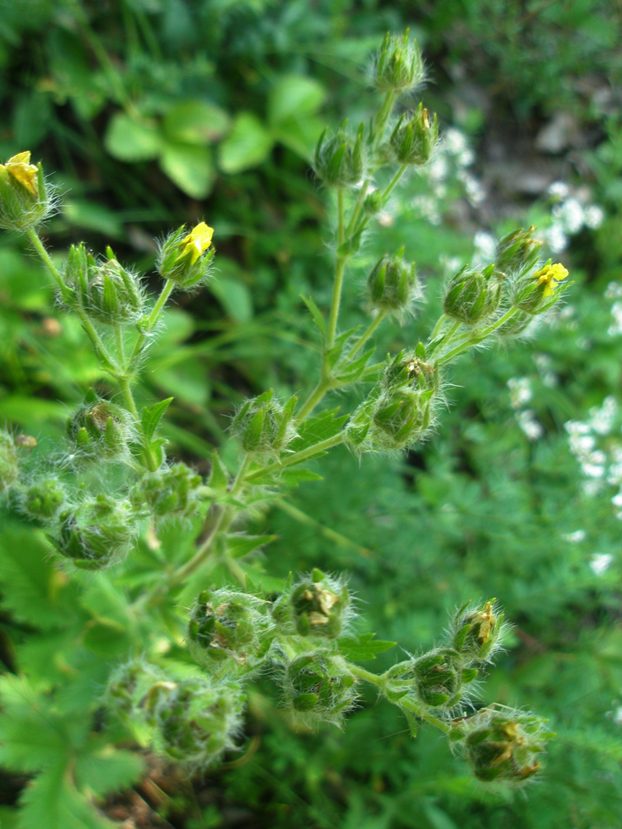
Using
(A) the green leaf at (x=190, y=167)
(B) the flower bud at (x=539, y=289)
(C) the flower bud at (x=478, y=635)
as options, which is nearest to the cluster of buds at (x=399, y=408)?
(B) the flower bud at (x=539, y=289)

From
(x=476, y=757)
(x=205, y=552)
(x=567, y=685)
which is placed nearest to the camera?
(x=476, y=757)

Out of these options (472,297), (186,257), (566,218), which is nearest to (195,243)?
(186,257)

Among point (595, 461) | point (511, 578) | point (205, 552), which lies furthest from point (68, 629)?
point (595, 461)

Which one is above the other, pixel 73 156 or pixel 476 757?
pixel 476 757

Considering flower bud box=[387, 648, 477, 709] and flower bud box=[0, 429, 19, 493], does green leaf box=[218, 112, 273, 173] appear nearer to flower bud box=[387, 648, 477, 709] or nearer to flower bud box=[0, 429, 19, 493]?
flower bud box=[0, 429, 19, 493]

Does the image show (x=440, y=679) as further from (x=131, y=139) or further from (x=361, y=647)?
(x=131, y=139)

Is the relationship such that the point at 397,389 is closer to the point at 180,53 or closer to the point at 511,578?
the point at 511,578

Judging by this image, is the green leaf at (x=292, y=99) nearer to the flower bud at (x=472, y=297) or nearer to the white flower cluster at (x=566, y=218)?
the white flower cluster at (x=566, y=218)
